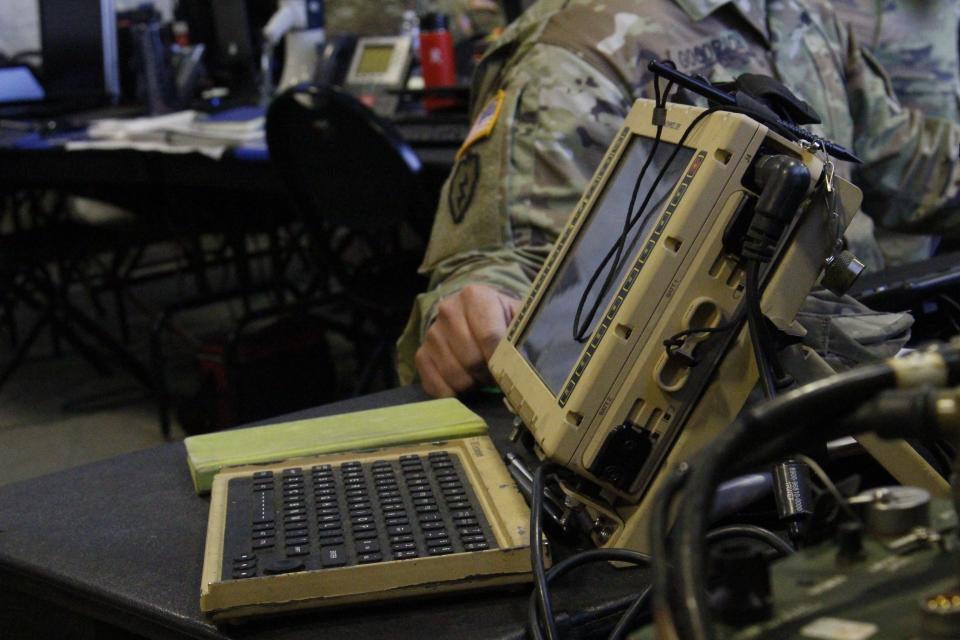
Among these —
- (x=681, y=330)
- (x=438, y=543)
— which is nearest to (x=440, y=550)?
(x=438, y=543)

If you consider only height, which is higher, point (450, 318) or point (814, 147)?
point (814, 147)

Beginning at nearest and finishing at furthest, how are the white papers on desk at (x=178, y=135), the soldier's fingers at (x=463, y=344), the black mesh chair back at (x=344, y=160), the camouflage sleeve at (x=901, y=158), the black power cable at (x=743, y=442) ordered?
1. the black power cable at (x=743, y=442)
2. the soldier's fingers at (x=463, y=344)
3. the camouflage sleeve at (x=901, y=158)
4. the black mesh chair back at (x=344, y=160)
5. the white papers on desk at (x=178, y=135)

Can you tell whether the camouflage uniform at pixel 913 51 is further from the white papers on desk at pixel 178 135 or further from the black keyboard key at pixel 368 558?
the white papers on desk at pixel 178 135

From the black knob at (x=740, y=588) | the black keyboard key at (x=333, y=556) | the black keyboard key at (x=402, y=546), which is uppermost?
the black knob at (x=740, y=588)

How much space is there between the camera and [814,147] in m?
0.73

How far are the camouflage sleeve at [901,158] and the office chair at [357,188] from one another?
0.93 meters

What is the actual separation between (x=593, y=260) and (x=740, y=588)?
1.70ft

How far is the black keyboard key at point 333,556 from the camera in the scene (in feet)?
2.29

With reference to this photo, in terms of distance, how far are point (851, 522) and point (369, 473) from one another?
466mm

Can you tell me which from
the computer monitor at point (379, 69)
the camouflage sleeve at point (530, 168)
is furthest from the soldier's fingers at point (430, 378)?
the computer monitor at point (379, 69)

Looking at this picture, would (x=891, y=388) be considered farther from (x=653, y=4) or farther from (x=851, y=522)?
(x=653, y=4)

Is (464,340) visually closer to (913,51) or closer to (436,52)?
(913,51)

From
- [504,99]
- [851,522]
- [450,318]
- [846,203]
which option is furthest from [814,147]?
[504,99]

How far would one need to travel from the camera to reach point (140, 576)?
2.52 ft
